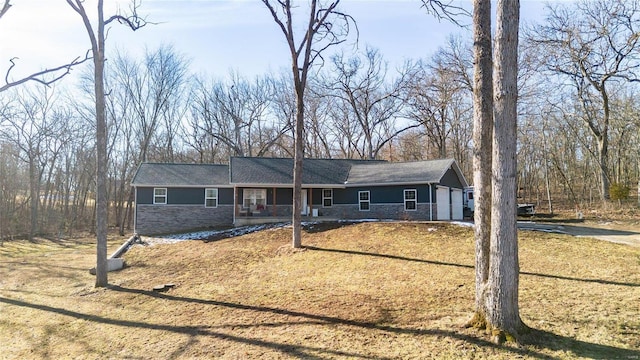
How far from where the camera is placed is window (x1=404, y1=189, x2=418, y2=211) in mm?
19250

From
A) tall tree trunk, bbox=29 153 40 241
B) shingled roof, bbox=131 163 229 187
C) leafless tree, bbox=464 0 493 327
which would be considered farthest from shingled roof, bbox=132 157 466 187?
leafless tree, bbox=464 0 493 327

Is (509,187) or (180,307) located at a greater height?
(509,187)

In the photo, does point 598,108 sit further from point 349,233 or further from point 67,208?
point 67,208

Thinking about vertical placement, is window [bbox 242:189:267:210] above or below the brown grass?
above

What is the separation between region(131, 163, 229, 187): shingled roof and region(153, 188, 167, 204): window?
0.43 metres

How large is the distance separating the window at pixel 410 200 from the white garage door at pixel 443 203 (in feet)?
3.69

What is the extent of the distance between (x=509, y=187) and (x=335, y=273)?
227 inches

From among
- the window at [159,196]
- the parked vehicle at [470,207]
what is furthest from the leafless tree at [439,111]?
the window at [159,196]

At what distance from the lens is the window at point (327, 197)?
21.9m

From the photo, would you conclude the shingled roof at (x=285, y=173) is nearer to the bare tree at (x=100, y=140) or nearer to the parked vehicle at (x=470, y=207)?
the parked vehicle at (x=470, y=207)

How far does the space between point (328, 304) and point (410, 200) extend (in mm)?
→ 13451

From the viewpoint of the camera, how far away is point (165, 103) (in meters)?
33.4

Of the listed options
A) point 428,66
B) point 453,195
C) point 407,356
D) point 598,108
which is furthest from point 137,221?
point 598,108

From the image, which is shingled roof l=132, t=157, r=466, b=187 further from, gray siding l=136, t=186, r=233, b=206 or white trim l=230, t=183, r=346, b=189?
gray siding l=136, t=186, r=233, b=206
